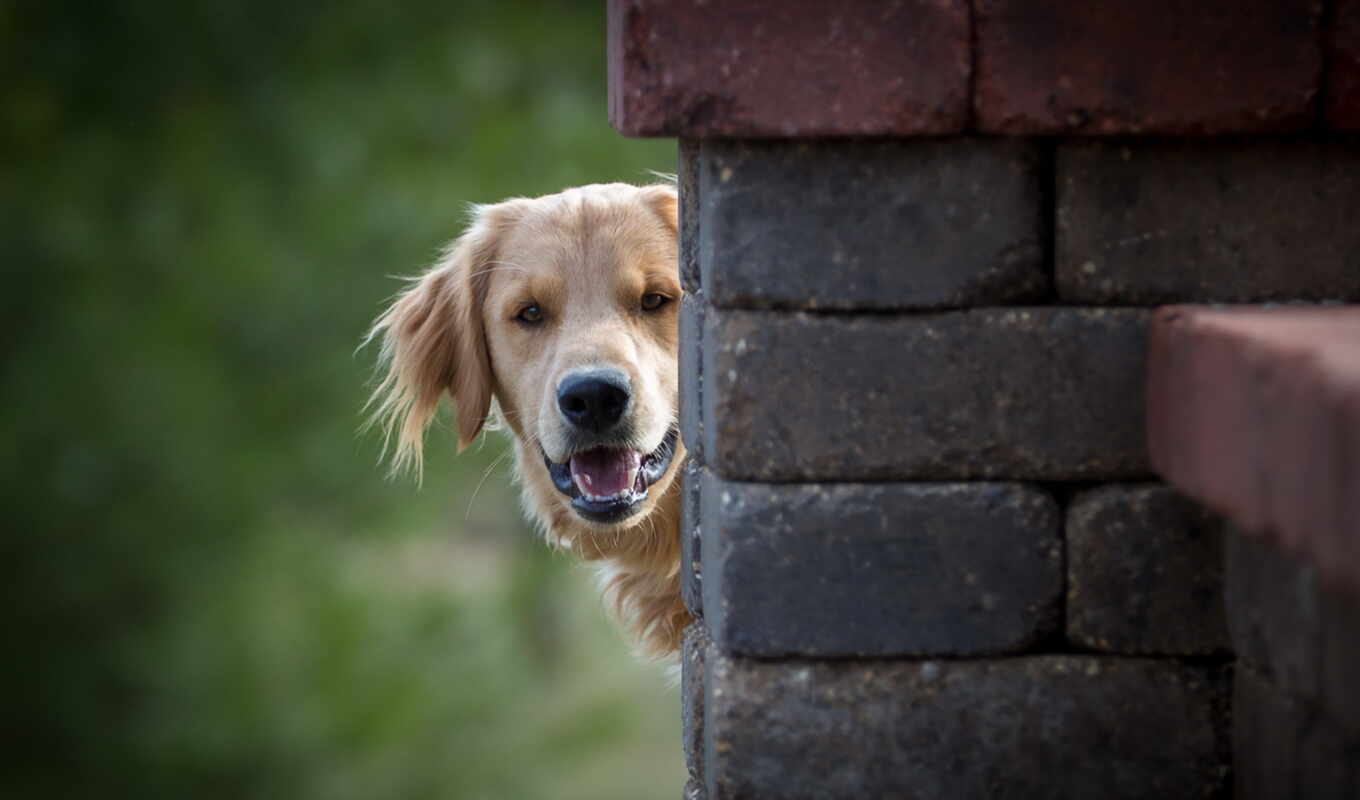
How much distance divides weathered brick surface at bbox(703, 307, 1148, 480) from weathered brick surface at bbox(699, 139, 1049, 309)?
4 cm

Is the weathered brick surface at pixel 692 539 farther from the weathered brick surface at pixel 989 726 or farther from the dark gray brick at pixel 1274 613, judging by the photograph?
the dark gray brick at pixel 1274 613

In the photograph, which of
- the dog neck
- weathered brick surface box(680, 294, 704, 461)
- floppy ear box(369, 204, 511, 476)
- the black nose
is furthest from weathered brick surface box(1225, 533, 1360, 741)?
floppy ear box(369, 204, 511, 476)

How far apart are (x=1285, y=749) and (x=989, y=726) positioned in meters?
0.44

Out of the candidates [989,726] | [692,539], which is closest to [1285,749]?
[989,726]

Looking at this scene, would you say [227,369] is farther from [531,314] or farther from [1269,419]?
[1269,419]

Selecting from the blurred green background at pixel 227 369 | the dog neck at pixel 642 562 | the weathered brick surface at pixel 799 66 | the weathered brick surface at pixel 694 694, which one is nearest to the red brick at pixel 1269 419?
the weathered brick surface at pixel 799 66

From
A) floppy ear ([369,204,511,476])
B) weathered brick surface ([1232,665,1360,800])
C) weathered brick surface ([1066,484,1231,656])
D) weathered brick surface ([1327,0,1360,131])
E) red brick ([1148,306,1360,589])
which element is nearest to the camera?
red brick ([1148,306,1360,589])

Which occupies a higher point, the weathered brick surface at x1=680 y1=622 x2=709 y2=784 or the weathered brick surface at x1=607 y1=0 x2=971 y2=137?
the weathered brick surface at x1=607 y1=0 x2=971 y2=137

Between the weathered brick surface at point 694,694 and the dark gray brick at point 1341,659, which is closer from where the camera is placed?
the dark gray brick at point 1341,659

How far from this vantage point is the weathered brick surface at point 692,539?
286cm

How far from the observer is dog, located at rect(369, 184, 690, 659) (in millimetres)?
3879

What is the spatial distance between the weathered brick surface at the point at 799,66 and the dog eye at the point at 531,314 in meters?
1.82

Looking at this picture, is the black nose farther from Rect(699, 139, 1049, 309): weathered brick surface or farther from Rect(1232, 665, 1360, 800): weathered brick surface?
Rect(1232, 665, 1360, 800): weathered brick surface

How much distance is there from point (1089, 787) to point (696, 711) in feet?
2.29
